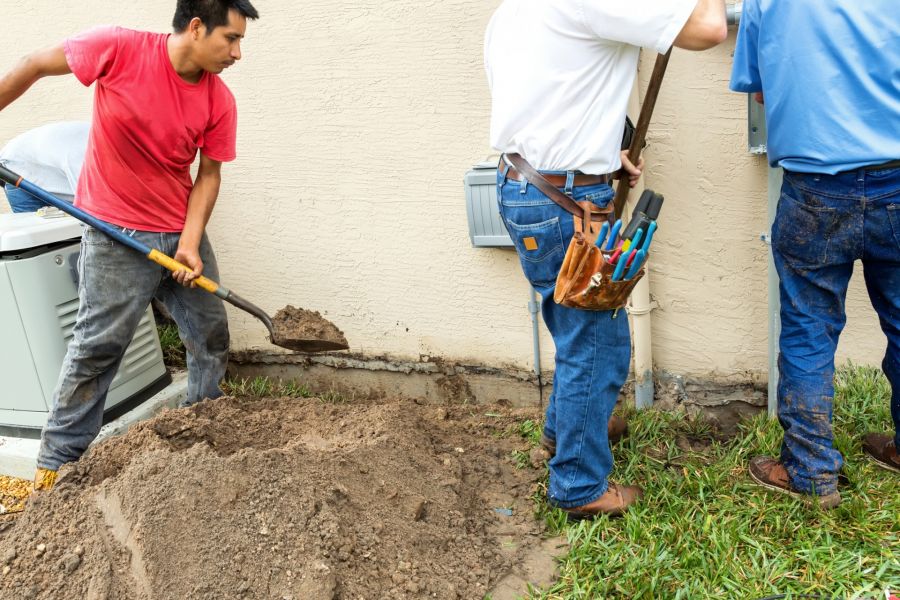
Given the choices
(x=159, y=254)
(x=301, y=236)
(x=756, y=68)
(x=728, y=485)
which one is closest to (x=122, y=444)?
(x=159, y=254)

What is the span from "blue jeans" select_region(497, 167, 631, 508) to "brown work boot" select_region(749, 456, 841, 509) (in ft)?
1.93

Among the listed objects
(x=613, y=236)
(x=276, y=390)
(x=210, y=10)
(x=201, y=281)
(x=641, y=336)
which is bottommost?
(x=276, y=390)

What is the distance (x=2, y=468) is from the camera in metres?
3.75

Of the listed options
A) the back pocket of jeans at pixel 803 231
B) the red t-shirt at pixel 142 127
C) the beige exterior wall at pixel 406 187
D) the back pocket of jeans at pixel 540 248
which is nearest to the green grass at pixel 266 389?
the beige exterior wall at pixel 406 187

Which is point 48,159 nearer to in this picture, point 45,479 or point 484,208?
point 45,479

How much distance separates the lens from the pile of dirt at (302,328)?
3.72 meters

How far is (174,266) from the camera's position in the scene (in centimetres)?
329

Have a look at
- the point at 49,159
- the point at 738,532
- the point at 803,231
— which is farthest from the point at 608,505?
the point at 49,159

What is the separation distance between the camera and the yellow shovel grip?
10.6 feet

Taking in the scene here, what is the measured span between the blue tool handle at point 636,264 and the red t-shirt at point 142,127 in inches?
76.3

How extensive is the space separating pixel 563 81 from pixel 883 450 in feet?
6.06

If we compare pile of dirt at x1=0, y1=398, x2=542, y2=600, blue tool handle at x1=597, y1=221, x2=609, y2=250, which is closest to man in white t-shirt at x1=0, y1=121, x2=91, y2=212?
pile of dirt at x1=0, y1=398, x2=542, y2=600

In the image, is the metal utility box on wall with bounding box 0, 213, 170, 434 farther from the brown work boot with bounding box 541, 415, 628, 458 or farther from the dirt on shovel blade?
the brown work boot with bounding box 541, 415, 628, 458

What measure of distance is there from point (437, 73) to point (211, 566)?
223 cm
